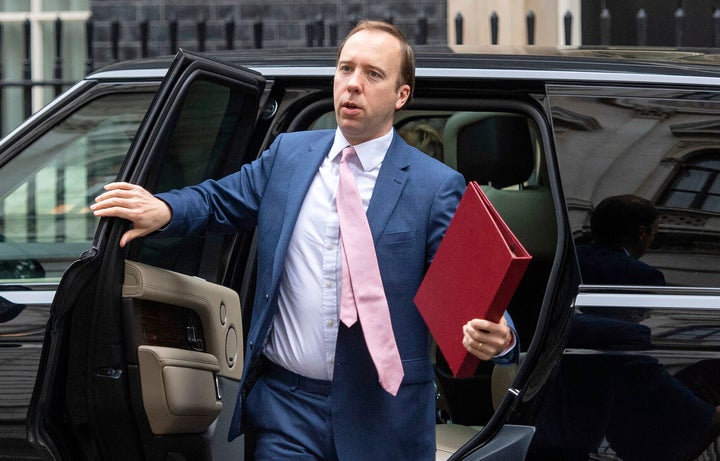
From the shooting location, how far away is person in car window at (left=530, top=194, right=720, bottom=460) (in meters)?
2.88

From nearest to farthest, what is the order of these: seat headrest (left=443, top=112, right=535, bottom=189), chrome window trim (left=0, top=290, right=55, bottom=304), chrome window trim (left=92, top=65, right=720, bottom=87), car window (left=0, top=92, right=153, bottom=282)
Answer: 1. chrome window trim (left=92, top=65, right=720, bottom=87)
2. chrome window trim (left=0, top=290, right=55, bottom=304)
3. car window (left=0, top=92, right=153, bottom=282)
4. seat headrest (left=443, top=112, right=535, bottom=189)

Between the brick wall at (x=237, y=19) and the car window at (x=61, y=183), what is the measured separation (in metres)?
2.72

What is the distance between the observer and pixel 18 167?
3.49 m

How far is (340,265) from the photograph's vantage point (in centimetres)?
274

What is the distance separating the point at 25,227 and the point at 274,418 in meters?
3.27

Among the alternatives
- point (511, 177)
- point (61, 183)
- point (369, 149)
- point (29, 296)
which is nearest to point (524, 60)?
point (369, 149)

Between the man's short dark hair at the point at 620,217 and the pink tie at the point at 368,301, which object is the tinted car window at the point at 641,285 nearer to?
the man's short dark hair at the point at 620,217

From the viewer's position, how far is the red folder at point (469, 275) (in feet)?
7.98

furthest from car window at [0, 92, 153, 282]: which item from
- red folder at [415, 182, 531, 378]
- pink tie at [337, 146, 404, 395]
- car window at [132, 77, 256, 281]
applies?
red folder at [415, 182, 531, 378]

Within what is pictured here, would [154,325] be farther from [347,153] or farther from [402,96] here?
[402,96]

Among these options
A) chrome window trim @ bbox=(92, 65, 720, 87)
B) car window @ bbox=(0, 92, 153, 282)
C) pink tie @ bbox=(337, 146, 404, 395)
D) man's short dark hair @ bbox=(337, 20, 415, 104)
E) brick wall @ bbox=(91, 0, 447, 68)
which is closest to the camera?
pink tie @ bbox=(337, 146, 404, 395)

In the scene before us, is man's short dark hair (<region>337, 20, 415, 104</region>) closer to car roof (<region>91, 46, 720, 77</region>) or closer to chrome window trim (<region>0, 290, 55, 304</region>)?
car roof (<region>91, 46, 720, 77</region>)

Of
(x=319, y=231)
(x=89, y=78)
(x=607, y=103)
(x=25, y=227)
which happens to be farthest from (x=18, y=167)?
(x=25, y=227)

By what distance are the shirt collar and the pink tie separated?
168 mm
